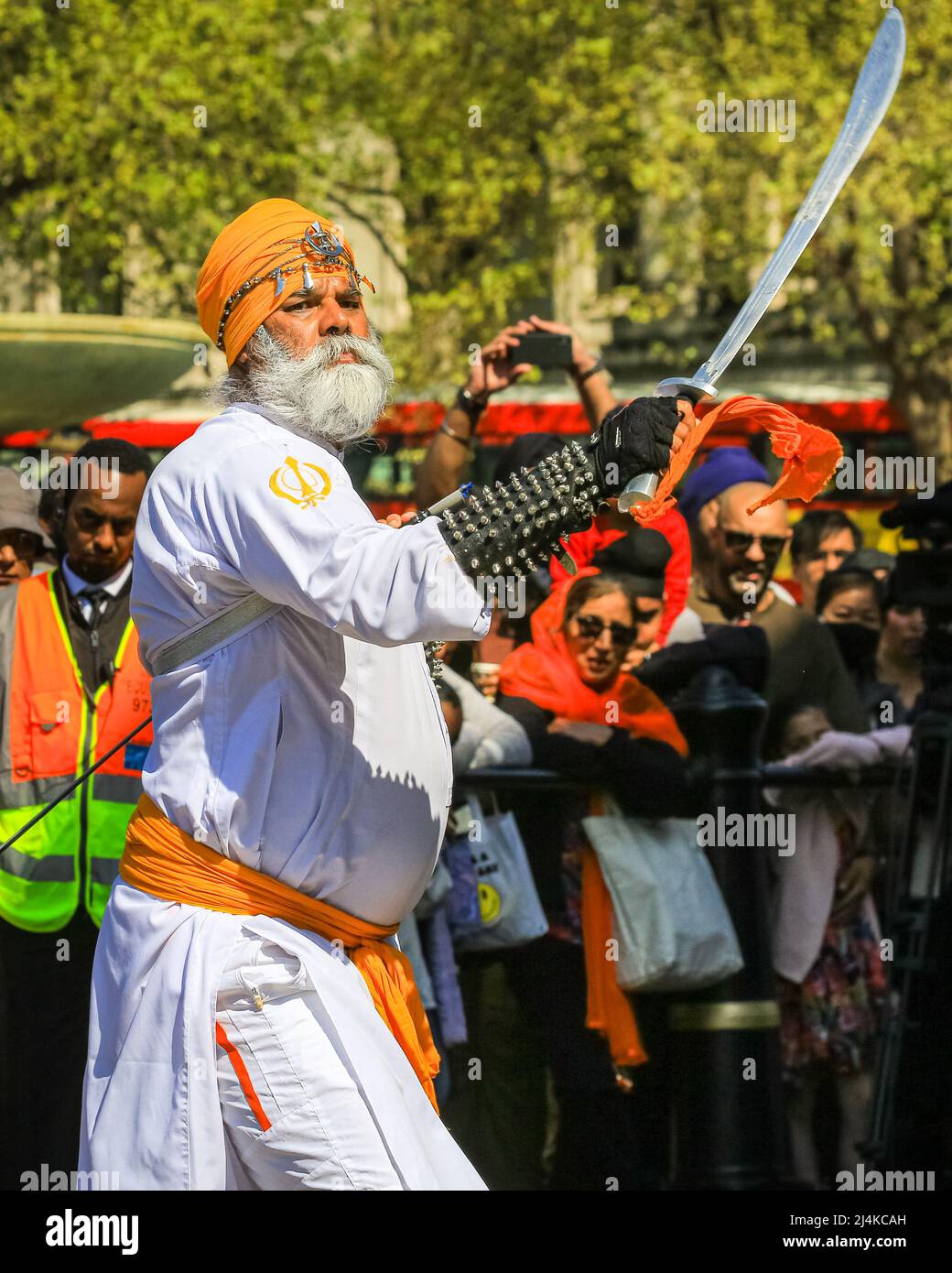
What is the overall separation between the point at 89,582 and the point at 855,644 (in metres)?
2.46

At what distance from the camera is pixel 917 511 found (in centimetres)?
491

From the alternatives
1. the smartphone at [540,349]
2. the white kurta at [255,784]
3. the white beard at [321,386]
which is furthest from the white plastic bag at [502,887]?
the white beard at [321,386]

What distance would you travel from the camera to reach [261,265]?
3.34 m

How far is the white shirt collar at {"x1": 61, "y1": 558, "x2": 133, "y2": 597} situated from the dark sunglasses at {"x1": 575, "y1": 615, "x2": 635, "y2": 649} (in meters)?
1.24

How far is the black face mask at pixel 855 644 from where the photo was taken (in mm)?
5945

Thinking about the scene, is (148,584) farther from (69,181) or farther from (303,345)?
(69,181)

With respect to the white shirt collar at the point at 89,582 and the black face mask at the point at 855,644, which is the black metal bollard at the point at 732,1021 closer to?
the black face mask at the point at 855,644

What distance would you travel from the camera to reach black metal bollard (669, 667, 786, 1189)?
15.5 feet

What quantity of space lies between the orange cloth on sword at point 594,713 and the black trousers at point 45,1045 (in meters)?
1.29

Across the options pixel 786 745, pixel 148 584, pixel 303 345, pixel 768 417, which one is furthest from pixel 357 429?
pixel 786 745

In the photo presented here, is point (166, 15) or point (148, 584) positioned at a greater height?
point (166, 15)
